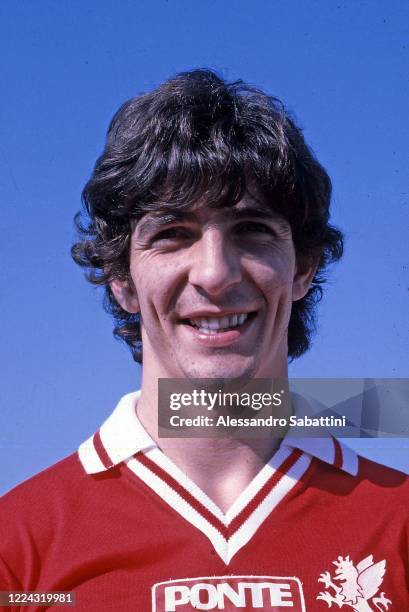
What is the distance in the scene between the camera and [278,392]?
3383mm

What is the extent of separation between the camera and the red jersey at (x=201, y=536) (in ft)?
9.45

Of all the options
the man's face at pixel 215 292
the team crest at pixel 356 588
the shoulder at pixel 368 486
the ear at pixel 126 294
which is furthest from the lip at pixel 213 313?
the team crest at pixel 356 588

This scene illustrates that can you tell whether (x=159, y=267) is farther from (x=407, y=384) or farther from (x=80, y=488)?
(x=407, y=384)

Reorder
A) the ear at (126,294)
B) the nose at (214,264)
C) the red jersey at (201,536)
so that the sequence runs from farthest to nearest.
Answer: the ear at (126,294) < the nose at (214,264) < the red jersey at (201,536)

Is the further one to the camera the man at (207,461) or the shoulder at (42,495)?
the shoulder at (42,495)

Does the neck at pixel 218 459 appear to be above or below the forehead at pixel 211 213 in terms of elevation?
below

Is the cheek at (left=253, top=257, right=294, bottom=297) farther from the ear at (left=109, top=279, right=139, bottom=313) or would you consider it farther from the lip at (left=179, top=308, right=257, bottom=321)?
the ear at (left=109, top=279, right=139, bottom=313)

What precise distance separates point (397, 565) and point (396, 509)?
0.26 metres

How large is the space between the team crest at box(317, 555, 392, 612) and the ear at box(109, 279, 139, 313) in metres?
1.45

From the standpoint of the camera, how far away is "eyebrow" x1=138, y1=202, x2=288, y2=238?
10.4 ft

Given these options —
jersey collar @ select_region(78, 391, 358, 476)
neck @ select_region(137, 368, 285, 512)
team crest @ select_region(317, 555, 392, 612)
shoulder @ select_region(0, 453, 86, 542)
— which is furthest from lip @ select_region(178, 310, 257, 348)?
team crest @ select_region(317, 555, 392, 612)

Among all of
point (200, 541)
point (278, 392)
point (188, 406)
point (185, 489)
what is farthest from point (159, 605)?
point (278, 392)

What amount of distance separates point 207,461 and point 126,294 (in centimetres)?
91

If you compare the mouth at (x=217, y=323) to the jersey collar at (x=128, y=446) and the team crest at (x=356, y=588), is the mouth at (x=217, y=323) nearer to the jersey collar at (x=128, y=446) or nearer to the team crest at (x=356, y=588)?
the jersey collar at (x=128, y=446)
